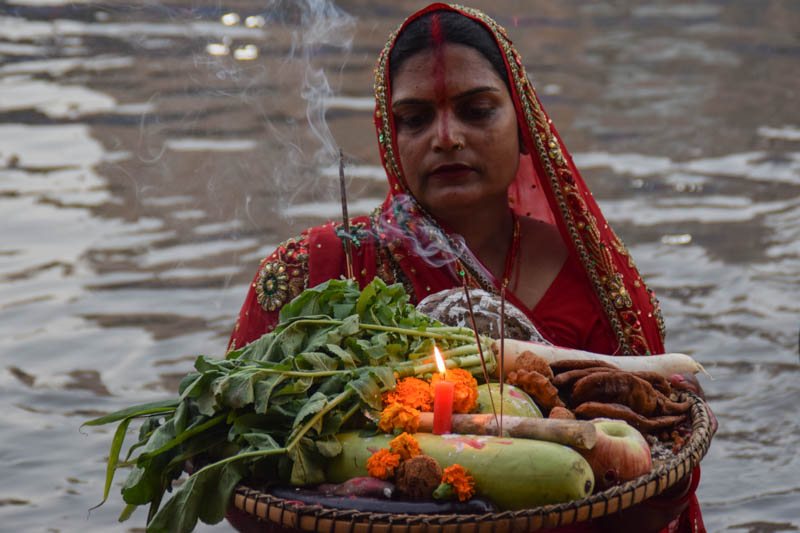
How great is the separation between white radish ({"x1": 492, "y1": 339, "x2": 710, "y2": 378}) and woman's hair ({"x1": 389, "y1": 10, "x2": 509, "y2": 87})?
3.51 feet

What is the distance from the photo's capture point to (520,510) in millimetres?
2199

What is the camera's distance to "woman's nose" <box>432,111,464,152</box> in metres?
3.37

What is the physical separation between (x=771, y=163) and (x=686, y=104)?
2.26 m

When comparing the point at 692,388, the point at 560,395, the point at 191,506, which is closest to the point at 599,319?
the point at 692,388

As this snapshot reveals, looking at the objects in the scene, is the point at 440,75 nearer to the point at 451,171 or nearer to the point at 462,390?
the point at 451,171

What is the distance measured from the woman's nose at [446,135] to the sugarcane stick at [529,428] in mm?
1159

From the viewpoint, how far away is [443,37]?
3.46 meters

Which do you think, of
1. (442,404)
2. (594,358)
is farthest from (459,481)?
(594,358)

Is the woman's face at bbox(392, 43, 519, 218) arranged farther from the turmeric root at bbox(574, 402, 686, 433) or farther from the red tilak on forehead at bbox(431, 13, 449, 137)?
the turmeric root at bbox(574, 402, 686, 433)

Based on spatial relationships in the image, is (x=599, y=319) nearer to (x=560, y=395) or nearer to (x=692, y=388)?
(x=692, y=388)

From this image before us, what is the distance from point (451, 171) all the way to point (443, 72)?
341 millimetres

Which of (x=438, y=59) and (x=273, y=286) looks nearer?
(x=438, y=59)

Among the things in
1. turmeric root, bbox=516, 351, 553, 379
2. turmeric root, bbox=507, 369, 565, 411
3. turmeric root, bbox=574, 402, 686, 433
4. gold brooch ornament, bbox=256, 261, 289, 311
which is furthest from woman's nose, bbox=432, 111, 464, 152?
turmeric root, bbox=574, 402, 686, 433

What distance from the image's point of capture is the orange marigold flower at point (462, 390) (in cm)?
255
